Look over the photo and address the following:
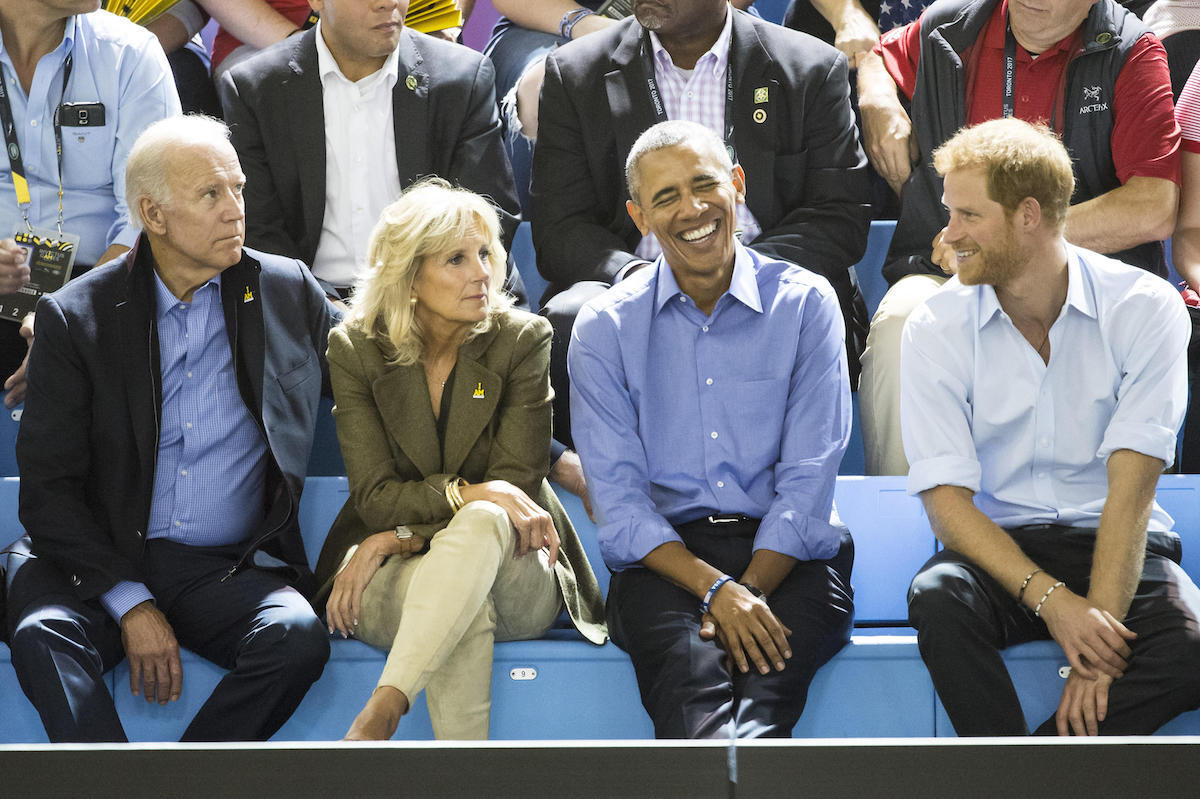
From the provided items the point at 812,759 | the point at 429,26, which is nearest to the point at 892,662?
the point at 812,759

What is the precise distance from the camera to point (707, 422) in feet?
8.09

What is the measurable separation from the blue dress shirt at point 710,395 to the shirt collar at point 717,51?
912 mm

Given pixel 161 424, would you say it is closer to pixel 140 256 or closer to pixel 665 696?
pixel 140 256

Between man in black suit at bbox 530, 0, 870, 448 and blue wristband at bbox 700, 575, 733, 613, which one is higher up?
man in black suit at bbox 530, 0, 870, 448

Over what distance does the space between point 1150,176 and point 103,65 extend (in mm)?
2507

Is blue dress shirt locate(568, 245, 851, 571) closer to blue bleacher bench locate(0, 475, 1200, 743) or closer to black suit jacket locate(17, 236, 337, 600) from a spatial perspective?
blue bleacher bench locate(0, 475, 1200, 743)

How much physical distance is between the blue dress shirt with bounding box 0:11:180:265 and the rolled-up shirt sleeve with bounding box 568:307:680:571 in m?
1.37

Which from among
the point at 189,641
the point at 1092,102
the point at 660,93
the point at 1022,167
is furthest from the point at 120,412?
the point at 1092,102

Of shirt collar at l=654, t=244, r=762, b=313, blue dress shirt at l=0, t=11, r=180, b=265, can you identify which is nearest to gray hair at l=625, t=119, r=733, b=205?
shirt collar at l=654, t=244, r=762, b=313

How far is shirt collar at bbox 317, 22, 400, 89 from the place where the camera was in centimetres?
331

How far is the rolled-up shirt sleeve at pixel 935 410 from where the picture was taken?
7.64 ft

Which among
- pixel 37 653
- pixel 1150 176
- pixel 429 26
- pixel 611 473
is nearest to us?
pixel 37 653

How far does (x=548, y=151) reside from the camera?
3275 millimetres

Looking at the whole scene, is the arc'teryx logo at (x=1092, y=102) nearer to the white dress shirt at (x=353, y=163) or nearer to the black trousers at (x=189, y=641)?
the white dress shirt at (x=353, y=163)
